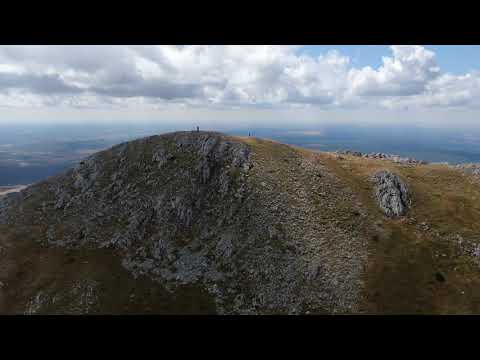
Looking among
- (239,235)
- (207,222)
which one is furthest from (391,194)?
(207,222)

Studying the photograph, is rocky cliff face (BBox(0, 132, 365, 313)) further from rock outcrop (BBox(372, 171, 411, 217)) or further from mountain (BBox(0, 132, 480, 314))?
rock outcrop (BBox(372, 171, 411, 217))

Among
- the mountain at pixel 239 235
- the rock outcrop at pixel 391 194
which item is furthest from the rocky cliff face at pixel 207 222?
the rock outcrop at pixel 391 194

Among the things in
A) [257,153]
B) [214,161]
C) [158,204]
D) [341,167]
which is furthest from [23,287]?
[341,167]

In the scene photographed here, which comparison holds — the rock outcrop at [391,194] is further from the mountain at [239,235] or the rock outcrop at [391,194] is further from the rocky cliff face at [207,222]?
the rocky cliff face at [207,222]

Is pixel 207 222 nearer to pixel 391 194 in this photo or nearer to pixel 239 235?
pixel 239 235

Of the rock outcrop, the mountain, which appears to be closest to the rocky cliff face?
the mountain

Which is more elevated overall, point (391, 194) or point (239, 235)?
point (391, 194)
